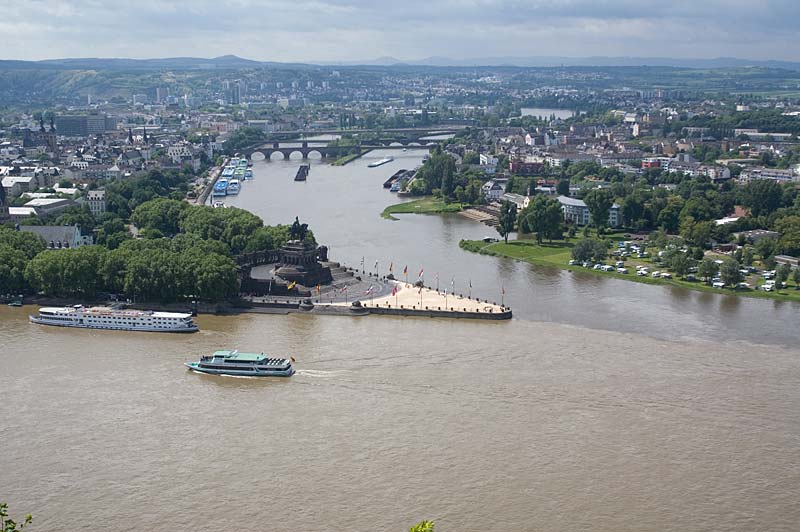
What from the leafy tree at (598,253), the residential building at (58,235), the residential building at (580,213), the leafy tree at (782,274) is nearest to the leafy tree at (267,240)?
the residential building at (58,235)

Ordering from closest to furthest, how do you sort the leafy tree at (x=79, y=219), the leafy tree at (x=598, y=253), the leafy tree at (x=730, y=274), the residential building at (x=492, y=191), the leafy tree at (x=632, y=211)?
1. the leafy tree at (x=730, y=274)
2. the leafy tree at (x=598, y=253)
3. the leafy tree at (x=79, y=219)
4. the leafy tree at (x=632, y=211)
5. the residential building at (x=492, y=191)

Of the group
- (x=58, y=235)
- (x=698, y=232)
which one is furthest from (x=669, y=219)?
(x=58, y=235)

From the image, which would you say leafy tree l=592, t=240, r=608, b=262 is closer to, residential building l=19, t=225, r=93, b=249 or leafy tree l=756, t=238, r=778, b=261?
leafy tree l=756, t=238, r=778, b=261

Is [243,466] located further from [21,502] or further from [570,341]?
[570,341]

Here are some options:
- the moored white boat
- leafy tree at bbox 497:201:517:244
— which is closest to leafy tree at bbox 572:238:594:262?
leafy tree at bbox 497:201:517:244

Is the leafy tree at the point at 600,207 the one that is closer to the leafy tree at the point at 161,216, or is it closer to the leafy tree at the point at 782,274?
the leafy tree at the point at 782,274
